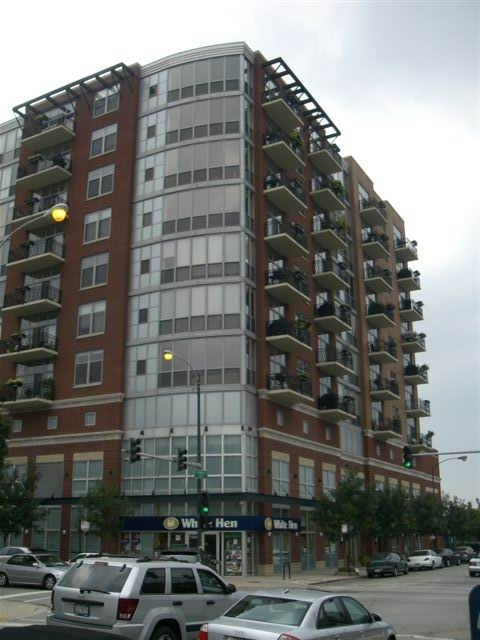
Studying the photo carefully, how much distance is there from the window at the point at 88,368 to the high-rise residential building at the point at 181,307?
0.40ft

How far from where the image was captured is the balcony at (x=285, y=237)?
156ft

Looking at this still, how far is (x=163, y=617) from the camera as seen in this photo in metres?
11.8

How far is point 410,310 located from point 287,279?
102 feet

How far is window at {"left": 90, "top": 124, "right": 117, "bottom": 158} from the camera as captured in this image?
170 feet

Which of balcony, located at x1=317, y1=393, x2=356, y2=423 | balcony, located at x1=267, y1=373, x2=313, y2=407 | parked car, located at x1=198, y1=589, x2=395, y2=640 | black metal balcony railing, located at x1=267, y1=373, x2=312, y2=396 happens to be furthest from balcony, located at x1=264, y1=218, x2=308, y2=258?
parked car, located at x1=198, y1=589, x2=395, y2=640

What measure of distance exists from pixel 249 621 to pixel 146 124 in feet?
150

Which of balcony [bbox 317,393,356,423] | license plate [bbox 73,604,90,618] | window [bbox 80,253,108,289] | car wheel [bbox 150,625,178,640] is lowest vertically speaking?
car wheel [bbox 150,625,178,640]

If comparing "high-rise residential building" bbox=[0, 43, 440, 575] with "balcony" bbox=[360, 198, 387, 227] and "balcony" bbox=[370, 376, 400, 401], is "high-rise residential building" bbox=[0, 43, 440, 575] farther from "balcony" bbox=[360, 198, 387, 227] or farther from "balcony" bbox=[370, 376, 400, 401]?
"balcony" bbox=[360, 198, 387, 227]

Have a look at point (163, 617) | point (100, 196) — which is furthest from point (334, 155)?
point (163, 617)

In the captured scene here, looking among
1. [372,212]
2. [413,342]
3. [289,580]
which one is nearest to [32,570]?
[289,580]

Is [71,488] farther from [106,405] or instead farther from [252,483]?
[252,483]

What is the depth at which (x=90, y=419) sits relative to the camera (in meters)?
46.2

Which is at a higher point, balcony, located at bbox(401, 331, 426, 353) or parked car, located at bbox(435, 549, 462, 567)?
balcony, located at bbox(401, 331, 426, 353)

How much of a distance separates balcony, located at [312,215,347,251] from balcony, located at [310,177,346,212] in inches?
45.3
